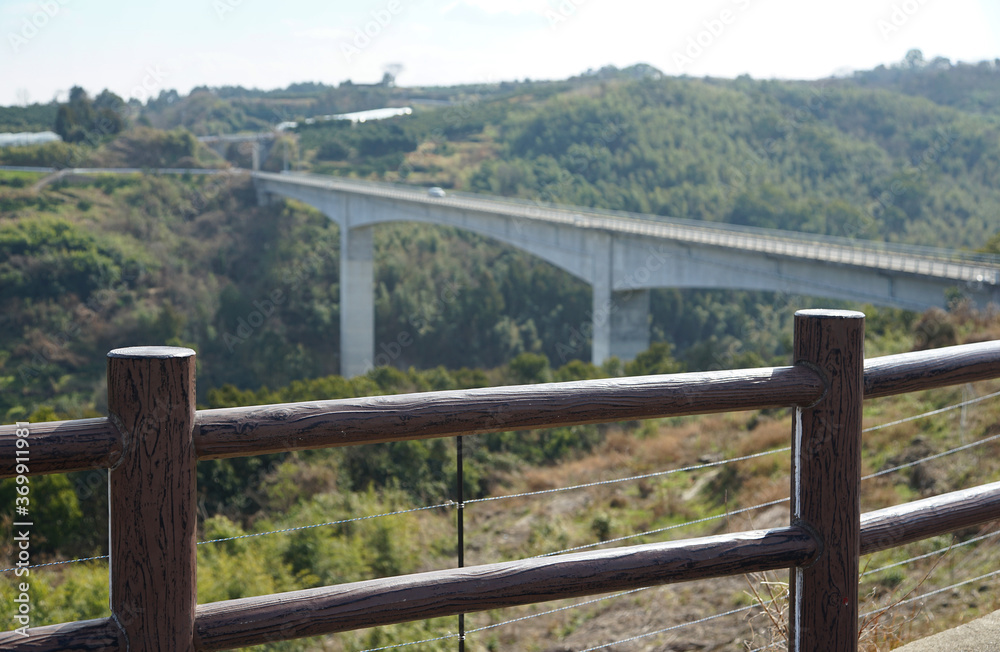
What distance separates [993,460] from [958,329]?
765cm

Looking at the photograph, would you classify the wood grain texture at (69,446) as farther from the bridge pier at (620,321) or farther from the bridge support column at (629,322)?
the bridge support column at (629,322)

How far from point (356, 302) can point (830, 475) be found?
39.9 metres

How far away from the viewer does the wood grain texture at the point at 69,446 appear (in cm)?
153

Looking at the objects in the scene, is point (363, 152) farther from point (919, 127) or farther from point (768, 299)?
point (919, 127)

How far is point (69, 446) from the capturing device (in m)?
1.54

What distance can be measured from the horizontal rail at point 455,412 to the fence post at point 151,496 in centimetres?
4

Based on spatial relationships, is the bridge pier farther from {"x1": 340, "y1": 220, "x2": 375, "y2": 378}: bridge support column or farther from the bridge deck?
{"x1": 340, "y1": 220, "x2": 375, "y2": 378}: bridge support column

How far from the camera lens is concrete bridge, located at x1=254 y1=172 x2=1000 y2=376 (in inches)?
746

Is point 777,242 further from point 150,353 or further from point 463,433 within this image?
point 150,353

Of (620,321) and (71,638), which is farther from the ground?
(71,638)

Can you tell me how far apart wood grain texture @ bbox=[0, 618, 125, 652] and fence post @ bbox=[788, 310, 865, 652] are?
4.94 ft

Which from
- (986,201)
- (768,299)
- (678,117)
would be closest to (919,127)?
(986,201)

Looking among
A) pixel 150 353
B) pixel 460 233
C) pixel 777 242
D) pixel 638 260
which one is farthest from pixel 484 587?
pixel 460 233

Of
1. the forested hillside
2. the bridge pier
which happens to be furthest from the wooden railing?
the bridge pier
